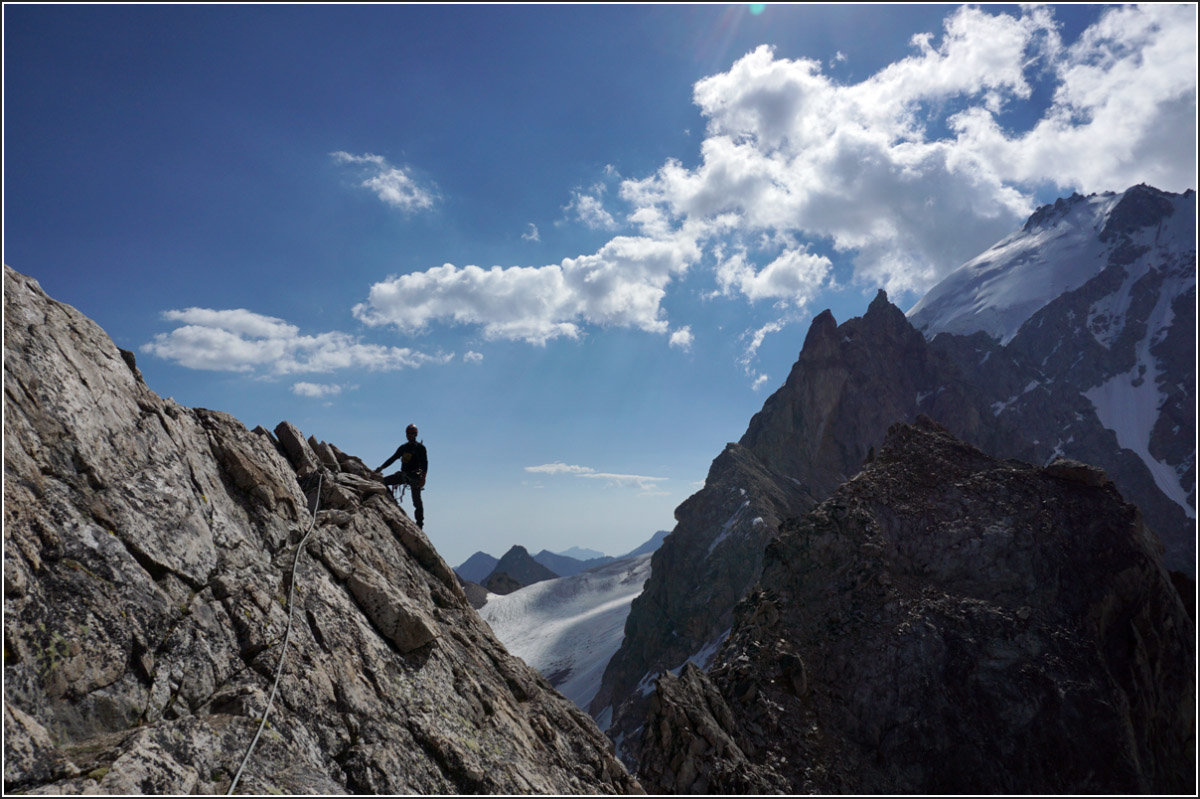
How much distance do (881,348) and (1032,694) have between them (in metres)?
126

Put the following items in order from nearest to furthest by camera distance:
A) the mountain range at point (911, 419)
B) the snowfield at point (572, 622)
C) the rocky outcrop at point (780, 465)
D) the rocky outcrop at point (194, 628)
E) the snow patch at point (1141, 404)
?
the rocky outcrop at point (194, 628)
the rocky outcrop at point (780, 465)
the mountain range at point (911, 419)
the snowfield at point (572, 622)
the snow patch at point (1141, 404)

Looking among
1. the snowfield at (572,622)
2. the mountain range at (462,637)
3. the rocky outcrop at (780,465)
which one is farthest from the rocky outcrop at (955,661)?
the snowfield at (572,622)

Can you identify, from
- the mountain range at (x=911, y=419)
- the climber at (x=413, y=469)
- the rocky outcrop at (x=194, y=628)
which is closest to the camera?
the rocky outcrop at (x=194, y=628)

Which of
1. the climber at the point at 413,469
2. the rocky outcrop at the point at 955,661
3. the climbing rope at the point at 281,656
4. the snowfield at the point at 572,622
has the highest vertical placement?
the climber at the point at 413,469

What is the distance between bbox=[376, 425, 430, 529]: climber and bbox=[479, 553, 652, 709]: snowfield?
83.7m

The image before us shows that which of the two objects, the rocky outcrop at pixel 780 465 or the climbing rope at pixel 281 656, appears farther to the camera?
the rocky outcrop at pixel 780 465

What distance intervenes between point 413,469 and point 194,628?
407 inches

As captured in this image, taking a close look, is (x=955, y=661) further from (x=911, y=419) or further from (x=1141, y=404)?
(x=1141, y=404)

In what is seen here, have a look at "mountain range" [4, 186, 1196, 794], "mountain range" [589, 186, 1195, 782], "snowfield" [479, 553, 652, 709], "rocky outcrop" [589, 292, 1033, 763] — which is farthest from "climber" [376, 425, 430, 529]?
"snowfield" [479, 553, 652, 709]

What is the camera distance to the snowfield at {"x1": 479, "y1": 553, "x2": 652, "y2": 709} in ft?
372

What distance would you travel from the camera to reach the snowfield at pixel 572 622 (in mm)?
113438

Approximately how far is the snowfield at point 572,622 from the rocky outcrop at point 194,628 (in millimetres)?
89170

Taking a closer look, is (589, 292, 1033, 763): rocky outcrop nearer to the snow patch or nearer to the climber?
the climber

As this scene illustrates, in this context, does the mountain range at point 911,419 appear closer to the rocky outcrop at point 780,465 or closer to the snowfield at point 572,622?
the rocky outcrop at point 780,465
